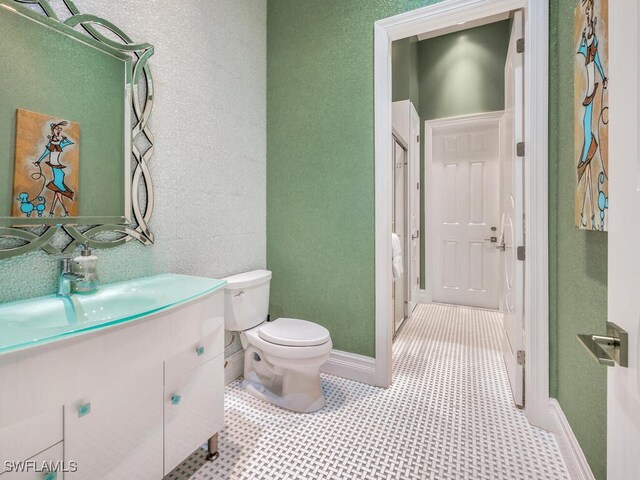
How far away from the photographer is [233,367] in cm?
211

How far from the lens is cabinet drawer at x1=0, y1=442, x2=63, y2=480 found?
0.77 metres

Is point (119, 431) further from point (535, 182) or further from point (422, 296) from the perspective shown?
point (422, 296)

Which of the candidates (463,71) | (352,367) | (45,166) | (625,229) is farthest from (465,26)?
(45,166)

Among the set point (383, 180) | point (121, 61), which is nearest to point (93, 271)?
point (121, 61)

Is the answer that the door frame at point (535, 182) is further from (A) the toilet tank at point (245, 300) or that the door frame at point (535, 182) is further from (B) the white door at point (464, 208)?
(B) the white door at point (464, 208)

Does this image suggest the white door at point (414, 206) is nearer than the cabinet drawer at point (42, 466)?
No

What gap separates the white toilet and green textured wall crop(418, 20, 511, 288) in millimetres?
2858

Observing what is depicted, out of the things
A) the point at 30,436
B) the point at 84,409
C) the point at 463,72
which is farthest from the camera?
the point at 463,72

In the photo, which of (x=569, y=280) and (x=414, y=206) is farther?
(x=414, y=206)

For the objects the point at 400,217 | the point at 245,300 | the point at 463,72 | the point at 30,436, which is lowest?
the point at 30,436

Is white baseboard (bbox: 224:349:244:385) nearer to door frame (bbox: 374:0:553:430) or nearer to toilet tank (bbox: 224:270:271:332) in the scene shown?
toilet tank (bbox: 224:270:271:332)

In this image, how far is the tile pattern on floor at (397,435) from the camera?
135cm

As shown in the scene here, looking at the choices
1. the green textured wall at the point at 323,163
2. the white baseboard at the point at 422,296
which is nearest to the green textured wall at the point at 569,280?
the green textured wall at the point at 323,163

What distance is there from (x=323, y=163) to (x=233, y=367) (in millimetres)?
1519
